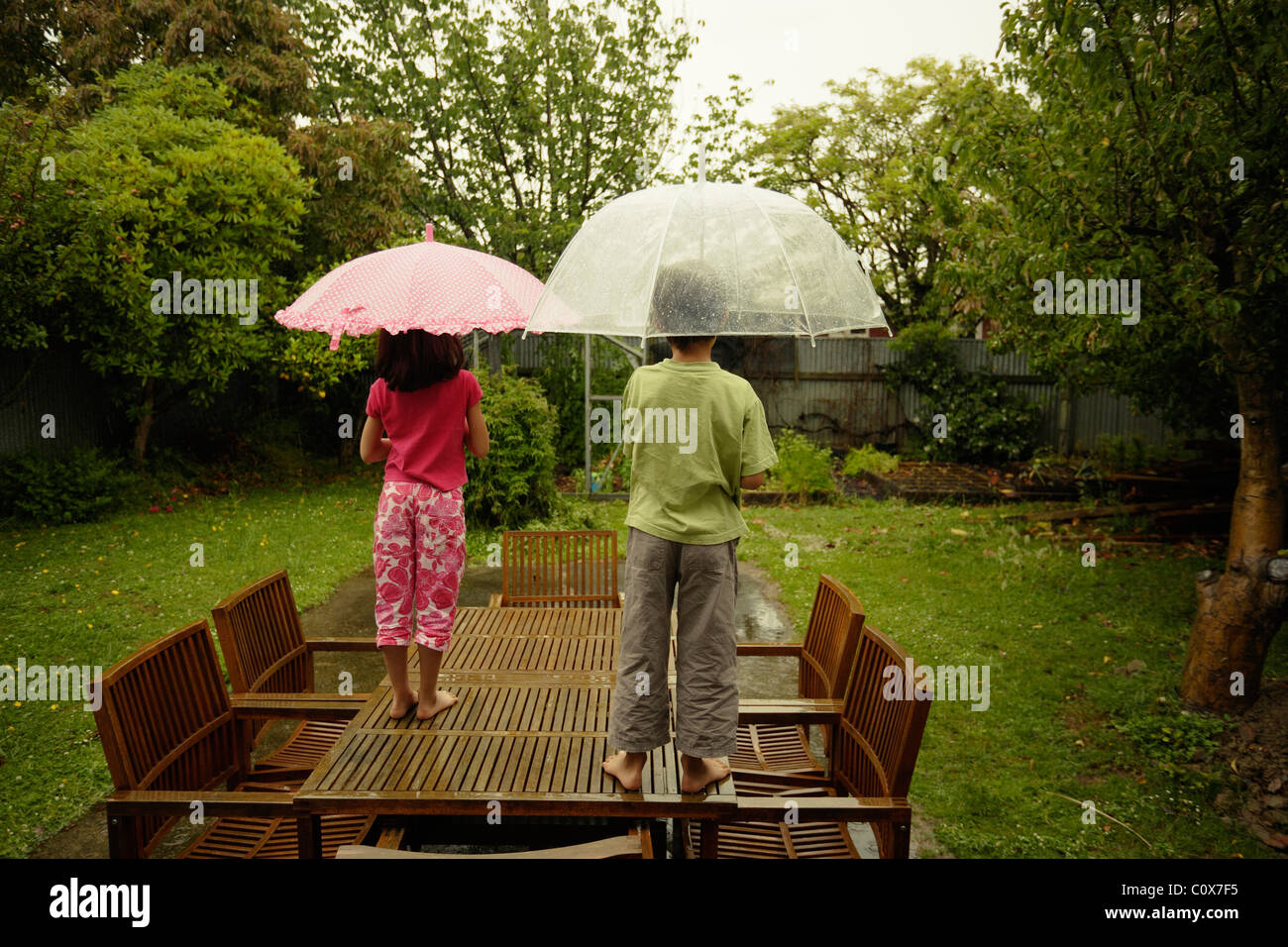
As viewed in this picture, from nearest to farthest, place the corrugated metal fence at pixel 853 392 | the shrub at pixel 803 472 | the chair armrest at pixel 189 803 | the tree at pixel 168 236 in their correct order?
1. the chair armrest at pixel 189 803
2. the tree at pixel 168 236
3. the shrub at pixel 803 472
4. the corrugated metal fence at pixel 853 392

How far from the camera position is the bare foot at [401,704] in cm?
323

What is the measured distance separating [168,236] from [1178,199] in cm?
1018

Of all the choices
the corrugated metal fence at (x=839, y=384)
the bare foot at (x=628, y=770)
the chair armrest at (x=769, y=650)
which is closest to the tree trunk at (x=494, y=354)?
the corrugated metal fence at (x=839, y=384)

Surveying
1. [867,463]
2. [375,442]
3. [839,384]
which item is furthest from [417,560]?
[839,384]

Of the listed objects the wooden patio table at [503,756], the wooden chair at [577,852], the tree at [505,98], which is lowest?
the wooden patio table at [503,756]

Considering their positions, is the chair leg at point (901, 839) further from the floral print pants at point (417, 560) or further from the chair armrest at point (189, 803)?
the chair armrest at point (189, 803)

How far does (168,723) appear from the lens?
2.79 metres

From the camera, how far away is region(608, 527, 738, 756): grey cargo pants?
2658mm

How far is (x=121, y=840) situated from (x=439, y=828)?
3.27 feet

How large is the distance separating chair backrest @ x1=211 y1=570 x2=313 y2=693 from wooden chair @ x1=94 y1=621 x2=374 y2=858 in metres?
0.10

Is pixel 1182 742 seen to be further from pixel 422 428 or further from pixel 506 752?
pixel 422 428

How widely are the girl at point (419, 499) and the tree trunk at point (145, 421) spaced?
9550 millimetres

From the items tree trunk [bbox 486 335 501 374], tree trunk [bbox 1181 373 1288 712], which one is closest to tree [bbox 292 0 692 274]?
tree trunk [bbox 486 335 501 374]

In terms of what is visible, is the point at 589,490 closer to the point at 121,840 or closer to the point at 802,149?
the point at 121,840
